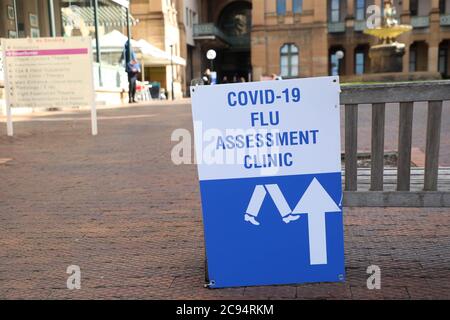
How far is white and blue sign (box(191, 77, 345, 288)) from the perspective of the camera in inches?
109

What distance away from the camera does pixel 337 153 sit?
2809 mm

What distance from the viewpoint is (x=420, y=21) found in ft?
173

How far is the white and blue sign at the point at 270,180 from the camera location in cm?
276

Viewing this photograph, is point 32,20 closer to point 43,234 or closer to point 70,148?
point 70,148

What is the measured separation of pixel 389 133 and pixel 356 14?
48.6 meters

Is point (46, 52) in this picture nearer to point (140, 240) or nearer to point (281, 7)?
A: point (140, 240)

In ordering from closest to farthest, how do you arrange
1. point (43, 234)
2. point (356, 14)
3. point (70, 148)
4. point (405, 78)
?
point (43, 234) < point (70, 148) < point (405, 78) < point (356, 14)

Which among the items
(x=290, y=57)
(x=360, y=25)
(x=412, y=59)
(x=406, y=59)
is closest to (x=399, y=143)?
(x=290, y=57)

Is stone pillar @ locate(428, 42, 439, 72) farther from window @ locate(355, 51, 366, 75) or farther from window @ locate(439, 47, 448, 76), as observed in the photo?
window @ locate(355, 51, 366, 75)

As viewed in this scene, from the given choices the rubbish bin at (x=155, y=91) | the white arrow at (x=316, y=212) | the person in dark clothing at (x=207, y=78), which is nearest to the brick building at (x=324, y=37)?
the rubbish bin at (x=155, y=91)

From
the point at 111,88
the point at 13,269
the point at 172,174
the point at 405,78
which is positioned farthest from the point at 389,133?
the point at 405,78

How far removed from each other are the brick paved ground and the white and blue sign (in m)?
0.17

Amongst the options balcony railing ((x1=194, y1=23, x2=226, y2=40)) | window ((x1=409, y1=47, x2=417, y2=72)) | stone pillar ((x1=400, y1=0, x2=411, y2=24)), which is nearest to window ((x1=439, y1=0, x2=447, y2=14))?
stone pillar ((x1=400, y1=0, x2=411, y2=24))

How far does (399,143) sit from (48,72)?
8.29 meters
